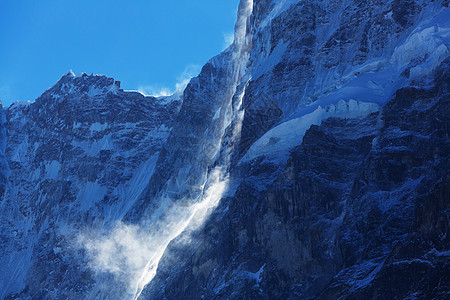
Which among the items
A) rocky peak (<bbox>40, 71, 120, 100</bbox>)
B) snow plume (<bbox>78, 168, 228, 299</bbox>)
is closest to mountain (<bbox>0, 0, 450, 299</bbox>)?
snow plume (<bbox>78, 168, 228, 299</bbox>)

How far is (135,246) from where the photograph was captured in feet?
401

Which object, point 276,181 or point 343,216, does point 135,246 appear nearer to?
point 276,181

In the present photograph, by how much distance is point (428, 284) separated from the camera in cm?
5644

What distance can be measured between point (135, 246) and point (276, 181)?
47324mm

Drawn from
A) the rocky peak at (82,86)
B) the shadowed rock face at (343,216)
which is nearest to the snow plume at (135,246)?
the shadowed rock face at (343,216)

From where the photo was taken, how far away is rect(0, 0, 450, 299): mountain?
69.3 m

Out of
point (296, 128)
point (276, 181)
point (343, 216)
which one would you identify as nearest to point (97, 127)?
point (296, 128)

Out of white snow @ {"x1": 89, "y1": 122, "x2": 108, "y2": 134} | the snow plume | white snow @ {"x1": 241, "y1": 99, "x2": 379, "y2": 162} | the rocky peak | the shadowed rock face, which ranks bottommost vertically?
the shadowed rock face

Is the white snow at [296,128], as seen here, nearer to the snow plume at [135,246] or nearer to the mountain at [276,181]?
the mountain at [276,181]

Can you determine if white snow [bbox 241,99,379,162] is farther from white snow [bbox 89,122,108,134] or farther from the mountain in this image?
white snow [bbox 89,122,108,134]

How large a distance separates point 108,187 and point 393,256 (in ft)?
298

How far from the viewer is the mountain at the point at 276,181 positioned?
69.3 m

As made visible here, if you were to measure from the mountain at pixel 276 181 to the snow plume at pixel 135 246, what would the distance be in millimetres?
278

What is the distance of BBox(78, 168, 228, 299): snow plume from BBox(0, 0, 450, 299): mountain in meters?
0.28
